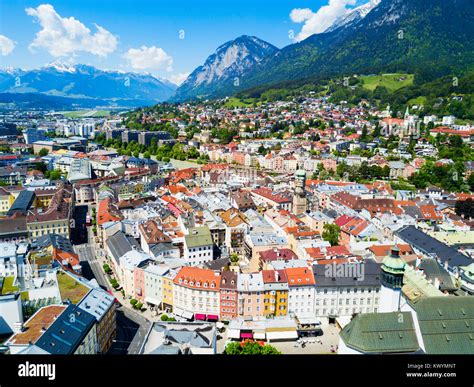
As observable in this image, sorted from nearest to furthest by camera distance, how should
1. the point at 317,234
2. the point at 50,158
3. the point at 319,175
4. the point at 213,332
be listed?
the point at 213,332 → the point at 317,234 → the point at 319,175 → the point at 50,158

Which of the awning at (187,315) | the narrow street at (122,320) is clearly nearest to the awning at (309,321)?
the awning at (187,315)

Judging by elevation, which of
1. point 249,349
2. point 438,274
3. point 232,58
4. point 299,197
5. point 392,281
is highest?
point 232,58

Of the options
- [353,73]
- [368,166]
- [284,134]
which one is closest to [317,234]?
[368,166]

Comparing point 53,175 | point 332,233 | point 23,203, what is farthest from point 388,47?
point 23,203

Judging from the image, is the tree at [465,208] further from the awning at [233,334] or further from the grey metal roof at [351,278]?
the awning at [233,334]

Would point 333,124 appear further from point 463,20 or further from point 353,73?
point 463,20

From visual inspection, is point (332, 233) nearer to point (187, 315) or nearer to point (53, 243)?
point (187, 315)

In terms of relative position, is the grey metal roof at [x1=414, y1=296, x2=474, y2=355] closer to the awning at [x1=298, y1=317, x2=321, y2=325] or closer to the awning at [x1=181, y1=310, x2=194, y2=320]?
the awning at [x1=298, y1=317, x2=321, y2=325]
